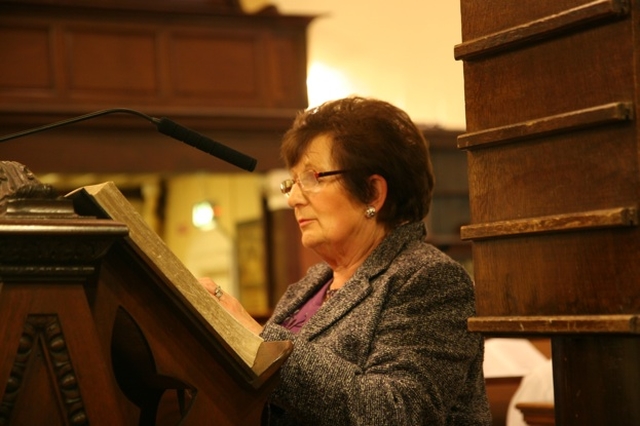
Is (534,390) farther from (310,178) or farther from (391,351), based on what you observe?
(391,351)

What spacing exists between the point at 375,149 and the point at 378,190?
101 millimetres

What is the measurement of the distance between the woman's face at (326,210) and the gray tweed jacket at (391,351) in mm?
84

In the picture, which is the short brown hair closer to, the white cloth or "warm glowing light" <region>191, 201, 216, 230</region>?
the white cloth

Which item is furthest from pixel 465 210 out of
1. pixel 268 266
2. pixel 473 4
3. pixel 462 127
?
pixel 473 4

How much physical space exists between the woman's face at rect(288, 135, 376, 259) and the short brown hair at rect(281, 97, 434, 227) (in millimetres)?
22

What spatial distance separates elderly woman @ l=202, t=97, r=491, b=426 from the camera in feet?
6.59

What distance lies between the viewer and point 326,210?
2.46 metres

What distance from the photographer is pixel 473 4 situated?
5.31 feet

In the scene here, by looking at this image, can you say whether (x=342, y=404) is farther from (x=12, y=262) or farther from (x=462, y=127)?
(x=462, y=127)

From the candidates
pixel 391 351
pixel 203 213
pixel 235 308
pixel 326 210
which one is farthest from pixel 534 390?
pixel 203 213

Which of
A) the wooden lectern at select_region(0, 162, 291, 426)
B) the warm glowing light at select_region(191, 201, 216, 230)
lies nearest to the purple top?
the wooden lectern at select_region(0, 162, 291, 426)

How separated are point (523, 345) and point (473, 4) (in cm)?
409

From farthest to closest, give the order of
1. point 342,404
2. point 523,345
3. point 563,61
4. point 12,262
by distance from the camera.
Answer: point 523,345
point 342,404
point 563,61
point 12,262

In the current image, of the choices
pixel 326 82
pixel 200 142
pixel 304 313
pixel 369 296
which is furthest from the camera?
pixel 326 82
